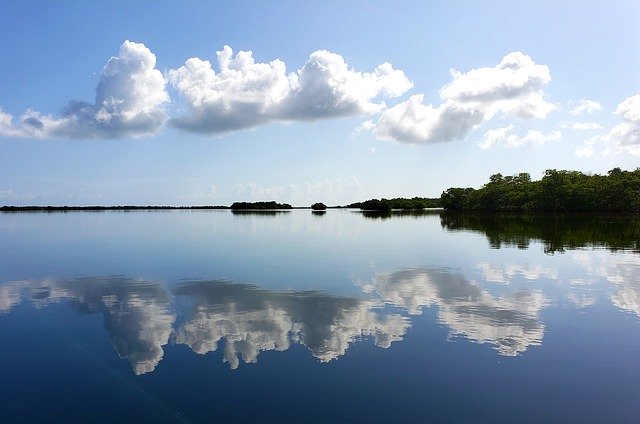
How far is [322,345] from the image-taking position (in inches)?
648

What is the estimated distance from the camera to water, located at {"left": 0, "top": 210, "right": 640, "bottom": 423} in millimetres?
11789

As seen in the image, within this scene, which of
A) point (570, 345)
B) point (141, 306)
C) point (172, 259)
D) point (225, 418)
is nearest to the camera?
point (225, 418)

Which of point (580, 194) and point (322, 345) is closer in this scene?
point (322, 345)

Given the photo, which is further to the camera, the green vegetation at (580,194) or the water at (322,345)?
the green vegetation at (580,194)

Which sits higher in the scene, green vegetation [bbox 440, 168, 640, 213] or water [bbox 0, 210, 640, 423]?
green vegetation [bbox 440, 168, 640, 213]

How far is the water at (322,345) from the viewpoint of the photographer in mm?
11789

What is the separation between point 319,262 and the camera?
38594mm

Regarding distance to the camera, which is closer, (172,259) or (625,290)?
(625,290)

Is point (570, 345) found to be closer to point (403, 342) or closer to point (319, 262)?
point (403, 342)

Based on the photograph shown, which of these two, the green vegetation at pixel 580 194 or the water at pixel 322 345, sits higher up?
the green vegetation at pixel 580 194

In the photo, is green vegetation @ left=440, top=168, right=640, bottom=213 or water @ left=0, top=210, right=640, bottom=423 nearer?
water @ left=0, top=210, right=640, bottom=423

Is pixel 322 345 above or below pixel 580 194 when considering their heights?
below

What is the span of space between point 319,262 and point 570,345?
2410cm

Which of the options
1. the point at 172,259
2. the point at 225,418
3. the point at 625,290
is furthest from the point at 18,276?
the point at 625,290
